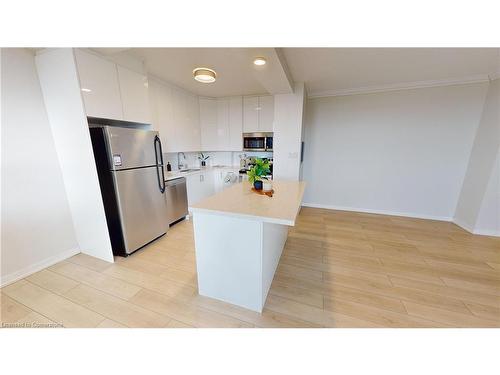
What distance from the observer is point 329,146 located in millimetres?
3742

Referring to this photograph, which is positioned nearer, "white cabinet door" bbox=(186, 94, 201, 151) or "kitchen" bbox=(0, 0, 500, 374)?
"kitchen" bbox=(0, 0, 500, 374)

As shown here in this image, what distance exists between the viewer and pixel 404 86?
306 centimetres

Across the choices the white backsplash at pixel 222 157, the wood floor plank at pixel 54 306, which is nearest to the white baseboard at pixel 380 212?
the white backsplash at pixel 222 157

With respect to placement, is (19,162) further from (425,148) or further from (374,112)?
(425,148)

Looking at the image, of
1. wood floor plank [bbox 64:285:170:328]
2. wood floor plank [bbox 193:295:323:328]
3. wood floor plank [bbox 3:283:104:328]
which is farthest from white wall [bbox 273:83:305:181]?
wood floor plank [bbox 3:283:104:328]

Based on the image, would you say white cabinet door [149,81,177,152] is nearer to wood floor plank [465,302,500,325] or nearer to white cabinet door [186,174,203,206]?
white cabinet door [186,174,203,206]

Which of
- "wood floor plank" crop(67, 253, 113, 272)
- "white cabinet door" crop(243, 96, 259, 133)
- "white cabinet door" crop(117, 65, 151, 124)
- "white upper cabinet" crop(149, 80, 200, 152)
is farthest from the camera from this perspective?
"white cabinet door" crop(243, 96, 259, 133)

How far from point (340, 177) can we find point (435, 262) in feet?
6.65

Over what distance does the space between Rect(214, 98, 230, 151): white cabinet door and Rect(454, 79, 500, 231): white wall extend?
4368 mm

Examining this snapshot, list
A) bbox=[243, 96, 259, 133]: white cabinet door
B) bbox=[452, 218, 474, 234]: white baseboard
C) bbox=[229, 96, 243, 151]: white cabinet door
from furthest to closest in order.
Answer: bbox=[229, 96, 243, 151]: white cabinet door → bbox=[243, 96, 259, 133]: white cabinet door → bbox=[452, 218, 474, 234]: white baseboard

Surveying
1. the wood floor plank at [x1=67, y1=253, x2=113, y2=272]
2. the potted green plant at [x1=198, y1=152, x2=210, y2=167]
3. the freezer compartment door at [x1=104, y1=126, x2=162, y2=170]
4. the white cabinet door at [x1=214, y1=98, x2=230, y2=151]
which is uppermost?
the white cabinet door at [x1=214, y1=98, x2=230, y2=151]

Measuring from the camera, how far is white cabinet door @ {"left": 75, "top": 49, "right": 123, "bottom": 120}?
1.75 m

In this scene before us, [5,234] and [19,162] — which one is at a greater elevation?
[19,162]
